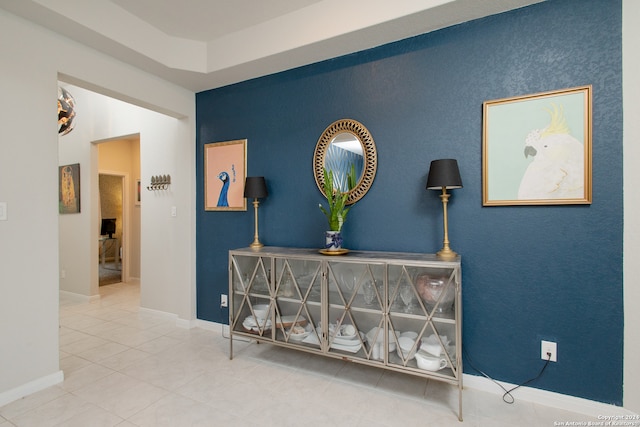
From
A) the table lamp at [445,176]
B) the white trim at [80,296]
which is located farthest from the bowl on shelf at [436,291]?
the white trim at [80,296]

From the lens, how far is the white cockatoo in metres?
1.78

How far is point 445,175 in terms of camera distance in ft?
6.08

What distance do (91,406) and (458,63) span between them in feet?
10.2

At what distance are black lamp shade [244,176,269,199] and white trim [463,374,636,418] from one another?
1977 mm

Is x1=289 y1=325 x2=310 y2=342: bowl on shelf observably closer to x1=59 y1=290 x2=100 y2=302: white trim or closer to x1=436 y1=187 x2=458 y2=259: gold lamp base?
x1=436 y1=187 x2=458 y2=259: gold lamp base

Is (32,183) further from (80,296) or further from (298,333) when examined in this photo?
(80,296)

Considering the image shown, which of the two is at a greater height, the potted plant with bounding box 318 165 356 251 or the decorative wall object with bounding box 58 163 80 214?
the decorative wall object with bounding box 58 163 80 214

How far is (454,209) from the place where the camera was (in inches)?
81.8

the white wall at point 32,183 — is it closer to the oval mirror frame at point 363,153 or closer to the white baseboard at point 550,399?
the oval mirror frame at point 363,153

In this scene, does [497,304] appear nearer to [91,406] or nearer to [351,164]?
[351,164]

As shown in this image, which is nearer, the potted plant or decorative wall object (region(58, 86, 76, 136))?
the potted plant

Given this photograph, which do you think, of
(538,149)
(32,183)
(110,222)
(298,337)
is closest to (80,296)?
(110,222)

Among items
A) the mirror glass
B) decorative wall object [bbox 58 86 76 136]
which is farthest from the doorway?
the mirror glass

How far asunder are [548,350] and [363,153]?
170cm
